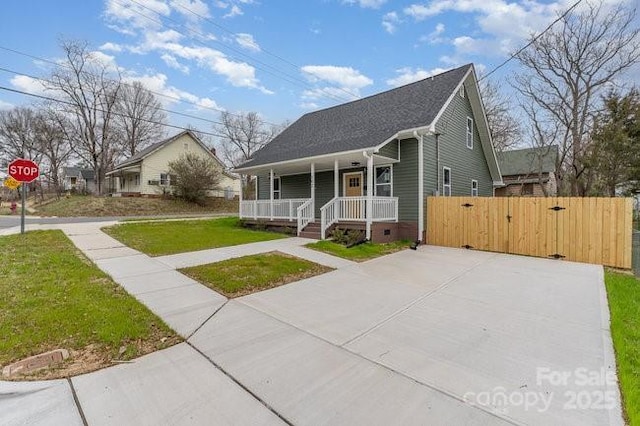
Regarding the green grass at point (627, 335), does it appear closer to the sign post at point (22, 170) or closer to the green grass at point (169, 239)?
the green grass at point (169, 239)

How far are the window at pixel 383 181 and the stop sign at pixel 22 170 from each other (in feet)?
41.1

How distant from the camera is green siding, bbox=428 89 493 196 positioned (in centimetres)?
1209

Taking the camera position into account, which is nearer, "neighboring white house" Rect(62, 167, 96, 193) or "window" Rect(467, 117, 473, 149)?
"window" Rect(467, 117, 473, 149)

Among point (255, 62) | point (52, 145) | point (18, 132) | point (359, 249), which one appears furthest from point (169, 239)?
point (18, 132)

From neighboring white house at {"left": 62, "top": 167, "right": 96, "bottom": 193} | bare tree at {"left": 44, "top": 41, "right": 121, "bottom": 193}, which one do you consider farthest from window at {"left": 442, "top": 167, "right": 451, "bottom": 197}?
neighboring white house at {"left": 62, "top": 167, "right": 96, "bottom": 193}

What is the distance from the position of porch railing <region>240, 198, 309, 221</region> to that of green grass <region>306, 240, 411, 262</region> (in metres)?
3.28

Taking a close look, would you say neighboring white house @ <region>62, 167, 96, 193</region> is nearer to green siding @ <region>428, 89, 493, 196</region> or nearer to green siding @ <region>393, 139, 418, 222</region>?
green siding @ <region>393, 139, 418, 222</region>

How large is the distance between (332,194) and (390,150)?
3.45 metres

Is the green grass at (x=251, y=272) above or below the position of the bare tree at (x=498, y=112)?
below

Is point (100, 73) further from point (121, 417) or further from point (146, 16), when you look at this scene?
point (121, 417)

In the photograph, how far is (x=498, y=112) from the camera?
73.0 ft

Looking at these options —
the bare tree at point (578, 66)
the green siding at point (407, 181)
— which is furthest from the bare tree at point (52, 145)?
the bare tree at point (578, 66)

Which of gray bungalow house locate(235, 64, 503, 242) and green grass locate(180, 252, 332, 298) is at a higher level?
gray bungalow house locate(235, 64, 503, 242)

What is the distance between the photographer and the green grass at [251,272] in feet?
18.4
